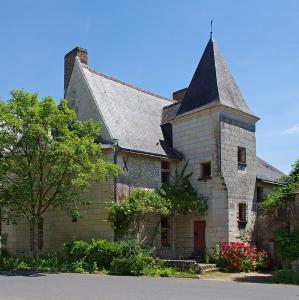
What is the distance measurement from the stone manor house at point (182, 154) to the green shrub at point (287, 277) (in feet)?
15.6

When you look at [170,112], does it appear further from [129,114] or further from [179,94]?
[179,94]

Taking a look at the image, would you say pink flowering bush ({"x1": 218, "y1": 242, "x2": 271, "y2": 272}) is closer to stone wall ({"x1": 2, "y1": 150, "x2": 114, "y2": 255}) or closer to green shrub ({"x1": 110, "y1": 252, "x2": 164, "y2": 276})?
green shrub ({"x1": 110, "y1": 252, "x2": 164, "y2": 276})

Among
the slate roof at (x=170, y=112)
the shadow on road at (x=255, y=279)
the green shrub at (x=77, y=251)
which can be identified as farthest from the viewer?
the slate roof at (x=170, y=112)

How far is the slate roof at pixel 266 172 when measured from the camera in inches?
982

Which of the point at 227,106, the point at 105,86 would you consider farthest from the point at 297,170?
the point at 105,86

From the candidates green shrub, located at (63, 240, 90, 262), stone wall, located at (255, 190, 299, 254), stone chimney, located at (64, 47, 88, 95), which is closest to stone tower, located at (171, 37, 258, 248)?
stone wall, located at (255, 190, 299, 254)

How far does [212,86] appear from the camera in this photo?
929 inches

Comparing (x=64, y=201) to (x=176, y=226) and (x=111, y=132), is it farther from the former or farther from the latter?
(x=176, y=226)

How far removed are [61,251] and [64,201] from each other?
12.4 ft

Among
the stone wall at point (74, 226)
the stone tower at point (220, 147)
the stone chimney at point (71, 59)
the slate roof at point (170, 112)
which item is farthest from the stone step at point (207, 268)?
the stone chimney at point (71, 59)

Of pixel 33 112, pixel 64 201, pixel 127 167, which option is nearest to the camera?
pixel 33 112

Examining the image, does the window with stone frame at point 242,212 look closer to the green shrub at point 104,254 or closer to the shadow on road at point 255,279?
the shadow on road at point 255,279

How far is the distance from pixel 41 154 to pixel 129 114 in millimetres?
6682

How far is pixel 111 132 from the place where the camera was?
2162 cm
